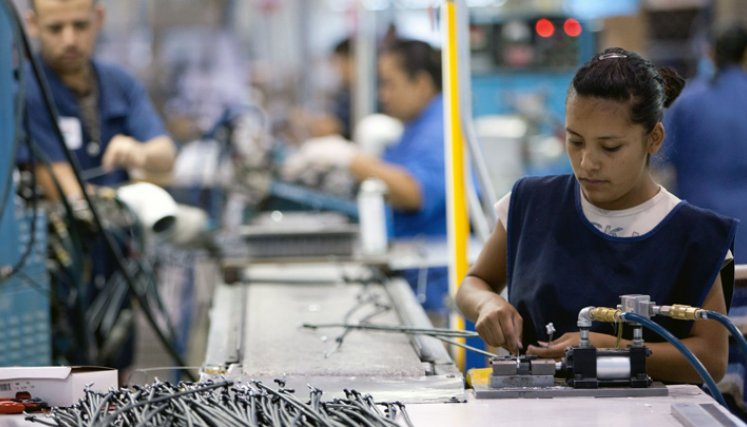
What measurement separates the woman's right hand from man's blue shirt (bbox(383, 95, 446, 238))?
2.68m

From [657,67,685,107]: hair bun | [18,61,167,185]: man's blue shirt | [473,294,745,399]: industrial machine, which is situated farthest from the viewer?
[18,61,167,185]: man's blue shirt

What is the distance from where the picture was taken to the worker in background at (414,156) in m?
4.89

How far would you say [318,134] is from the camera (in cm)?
1001

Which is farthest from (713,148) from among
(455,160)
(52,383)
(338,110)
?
(338,110)

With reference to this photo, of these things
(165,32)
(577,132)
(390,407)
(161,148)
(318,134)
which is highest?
(165,32)

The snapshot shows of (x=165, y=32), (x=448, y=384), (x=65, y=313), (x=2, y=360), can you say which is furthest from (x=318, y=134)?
(x=448, y=384)

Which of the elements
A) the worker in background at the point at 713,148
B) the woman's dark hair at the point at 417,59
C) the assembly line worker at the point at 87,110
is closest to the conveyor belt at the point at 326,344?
the assembly line worker at the point at 87,110

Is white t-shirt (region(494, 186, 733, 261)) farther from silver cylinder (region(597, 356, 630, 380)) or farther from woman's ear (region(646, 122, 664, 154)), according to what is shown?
silver cylinder (region(597, 356, 630, 380))

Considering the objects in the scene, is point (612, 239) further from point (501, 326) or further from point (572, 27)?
point (572, 27)

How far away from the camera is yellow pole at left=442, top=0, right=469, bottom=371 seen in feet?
10.7

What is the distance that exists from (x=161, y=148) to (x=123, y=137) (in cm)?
19

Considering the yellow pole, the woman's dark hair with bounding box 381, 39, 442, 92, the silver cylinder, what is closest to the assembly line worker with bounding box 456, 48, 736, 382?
the silver cylinder

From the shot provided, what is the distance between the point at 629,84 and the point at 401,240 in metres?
2.96

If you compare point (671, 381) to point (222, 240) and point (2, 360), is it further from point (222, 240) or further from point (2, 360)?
point (222, 240)
